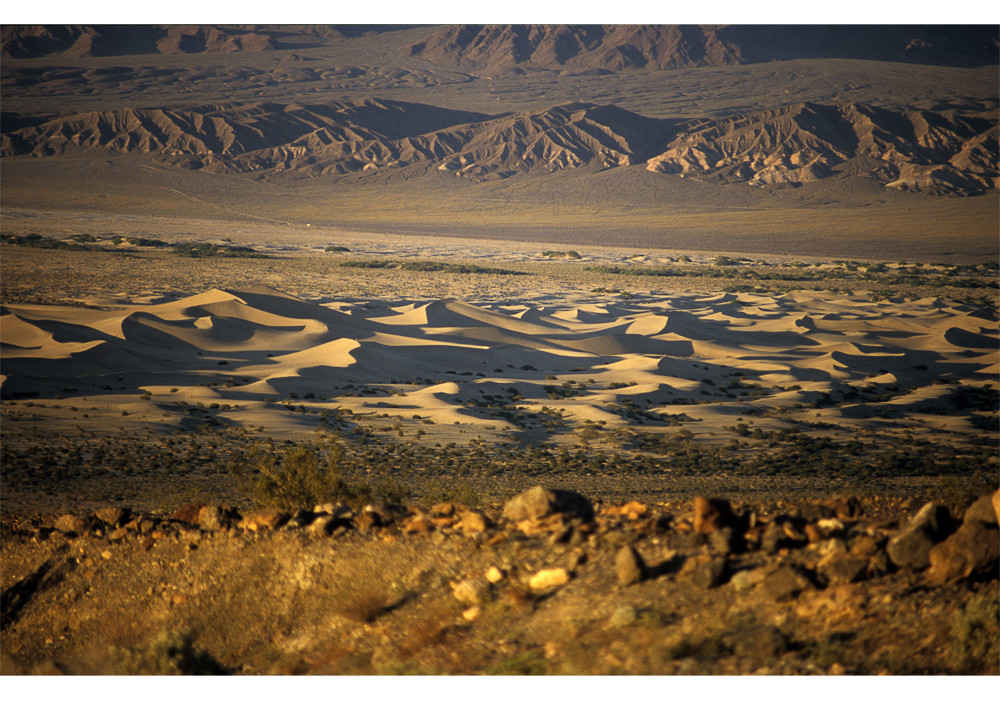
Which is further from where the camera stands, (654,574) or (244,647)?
(244,647)

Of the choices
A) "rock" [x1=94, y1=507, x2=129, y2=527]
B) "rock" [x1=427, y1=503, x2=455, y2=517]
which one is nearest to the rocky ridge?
"rock" [x1=427, y1=503, x2=455, y2=517]

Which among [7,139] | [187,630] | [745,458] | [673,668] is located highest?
[7,139]

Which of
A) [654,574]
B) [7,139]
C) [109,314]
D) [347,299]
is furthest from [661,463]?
[7,139]

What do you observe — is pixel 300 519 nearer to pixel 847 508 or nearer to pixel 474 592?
pixel 474 592

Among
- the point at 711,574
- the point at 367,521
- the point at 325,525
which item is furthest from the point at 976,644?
the point at 325,525

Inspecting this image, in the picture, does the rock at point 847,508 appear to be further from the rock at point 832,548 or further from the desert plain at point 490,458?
the rock at point 832,548

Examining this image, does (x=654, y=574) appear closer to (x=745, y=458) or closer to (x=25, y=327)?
(x=745, y=458)

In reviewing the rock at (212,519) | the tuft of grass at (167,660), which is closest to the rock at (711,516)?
the tuft of grass at (167,660)

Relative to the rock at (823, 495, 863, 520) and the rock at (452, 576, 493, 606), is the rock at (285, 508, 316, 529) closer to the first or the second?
the rock at (452, 576, 493, 606)
